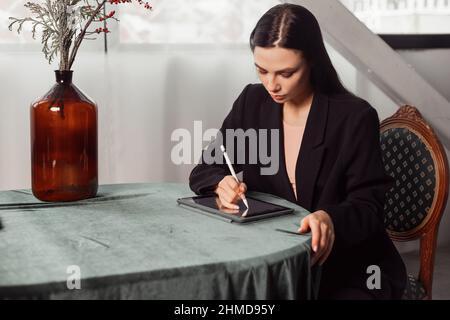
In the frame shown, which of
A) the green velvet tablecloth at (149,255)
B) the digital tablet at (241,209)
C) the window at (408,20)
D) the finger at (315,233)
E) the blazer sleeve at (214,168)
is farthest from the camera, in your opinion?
the window at (408,20)

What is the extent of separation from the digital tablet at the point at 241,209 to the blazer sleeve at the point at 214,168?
0.24 feet

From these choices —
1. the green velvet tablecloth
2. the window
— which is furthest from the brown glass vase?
the window

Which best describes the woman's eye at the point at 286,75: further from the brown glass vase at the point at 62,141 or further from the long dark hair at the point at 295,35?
the brown glass vase at the point at 62,141

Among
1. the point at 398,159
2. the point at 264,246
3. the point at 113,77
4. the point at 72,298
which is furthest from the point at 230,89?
the point at 72,298

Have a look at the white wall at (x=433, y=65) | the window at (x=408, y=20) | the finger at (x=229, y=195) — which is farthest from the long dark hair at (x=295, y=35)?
the white wall at (x=433, y=65)

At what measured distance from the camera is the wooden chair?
1715 millimetres

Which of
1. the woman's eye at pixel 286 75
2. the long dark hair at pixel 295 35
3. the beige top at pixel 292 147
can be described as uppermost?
the long dark hair at pixel 295 35

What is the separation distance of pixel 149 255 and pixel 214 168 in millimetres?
633

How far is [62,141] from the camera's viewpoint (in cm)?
147

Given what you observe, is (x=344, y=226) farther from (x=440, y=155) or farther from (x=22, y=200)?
(x=22, y=200)

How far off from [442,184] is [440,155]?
83 millimetres

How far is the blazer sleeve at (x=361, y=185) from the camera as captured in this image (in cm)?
138

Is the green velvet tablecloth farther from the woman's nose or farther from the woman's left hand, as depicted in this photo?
the woman's nose

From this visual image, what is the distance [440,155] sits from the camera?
1.72 m
